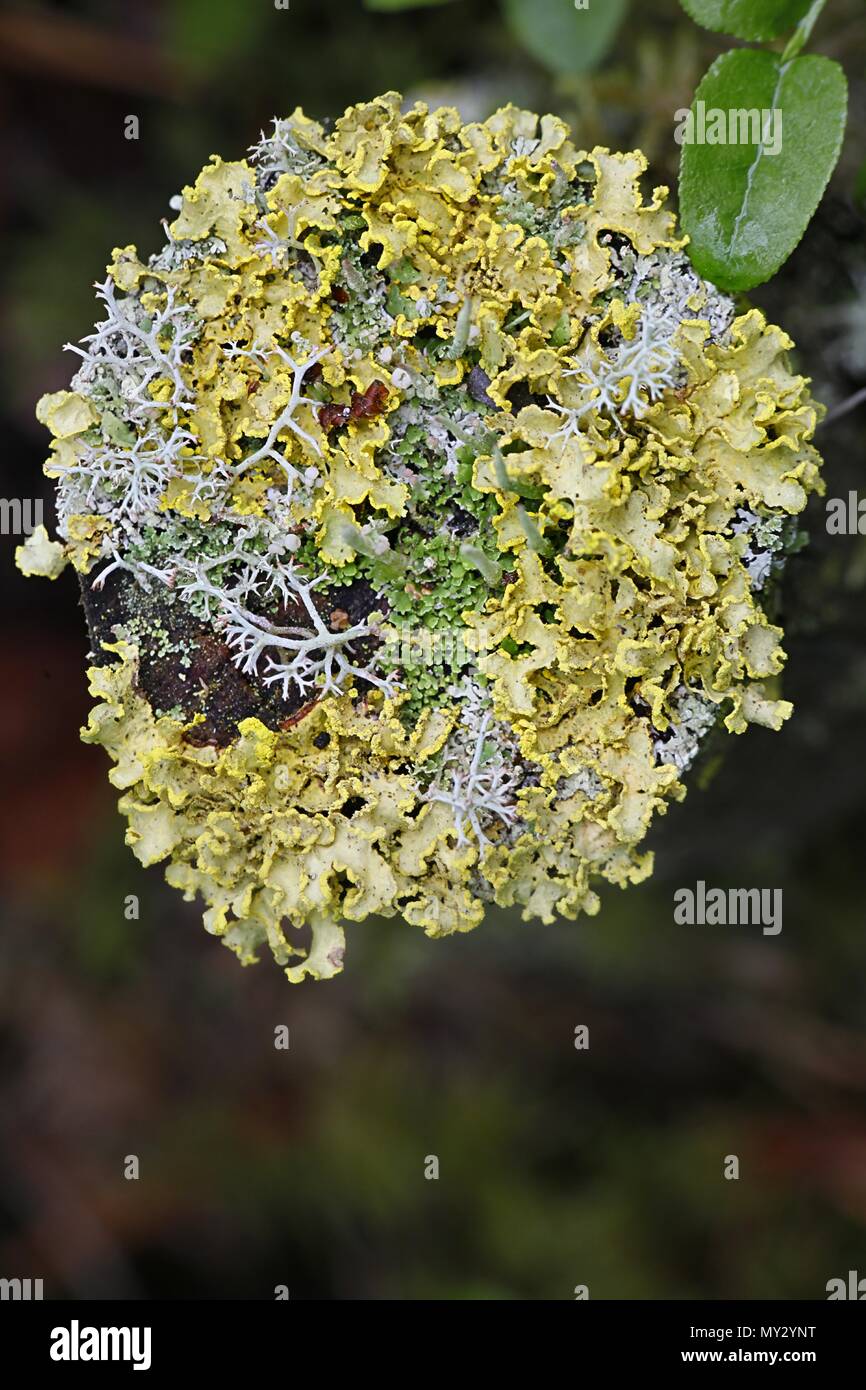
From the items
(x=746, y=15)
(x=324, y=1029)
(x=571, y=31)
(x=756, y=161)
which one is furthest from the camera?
(x=324, y=1029)

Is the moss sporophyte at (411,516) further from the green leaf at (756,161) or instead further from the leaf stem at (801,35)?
the leaf stem at (801,35)

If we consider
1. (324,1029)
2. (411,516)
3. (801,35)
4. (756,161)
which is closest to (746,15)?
(801,35)

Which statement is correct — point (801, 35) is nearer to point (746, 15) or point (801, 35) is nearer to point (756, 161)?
point (746, 15)

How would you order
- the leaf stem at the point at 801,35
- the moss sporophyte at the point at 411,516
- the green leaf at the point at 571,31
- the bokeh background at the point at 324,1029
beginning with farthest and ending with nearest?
1. the bokeh background at the point at 324,1029
2. the green leaf at the point at 571,31
3. the leaf stem at the point at 801,35
4. the moss sporophyte at the point at 411,516

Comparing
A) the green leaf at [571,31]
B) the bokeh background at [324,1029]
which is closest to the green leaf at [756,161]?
the green leaf at [571,31]

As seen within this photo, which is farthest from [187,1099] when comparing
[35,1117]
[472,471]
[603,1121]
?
[472,471]

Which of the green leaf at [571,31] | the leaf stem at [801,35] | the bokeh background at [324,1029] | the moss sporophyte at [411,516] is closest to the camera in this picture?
the moss sporophyte at [411,516]
